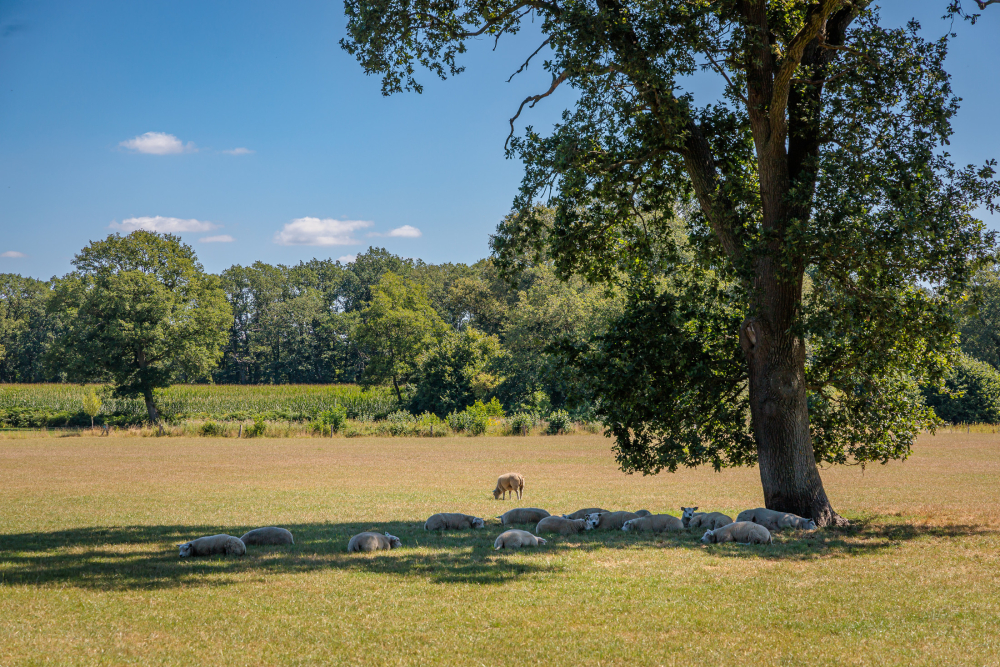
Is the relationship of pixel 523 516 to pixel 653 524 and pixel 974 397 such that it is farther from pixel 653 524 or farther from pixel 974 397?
pixel 974 397

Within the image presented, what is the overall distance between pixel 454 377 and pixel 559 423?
17251mm

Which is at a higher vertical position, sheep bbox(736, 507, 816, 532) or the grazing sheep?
sheep bbox(736, 507, 816, 532)

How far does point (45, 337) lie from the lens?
110875mm

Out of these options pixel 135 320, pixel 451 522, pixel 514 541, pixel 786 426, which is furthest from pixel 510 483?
pixel 135 320

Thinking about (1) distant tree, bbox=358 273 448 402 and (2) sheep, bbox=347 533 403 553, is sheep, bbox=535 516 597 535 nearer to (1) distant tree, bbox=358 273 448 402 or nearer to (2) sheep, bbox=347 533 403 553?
(2) sheep, bbox=347 533 403 553

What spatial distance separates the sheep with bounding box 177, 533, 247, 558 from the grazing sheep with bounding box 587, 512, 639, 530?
639cm

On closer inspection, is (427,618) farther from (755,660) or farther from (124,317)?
(124,317)

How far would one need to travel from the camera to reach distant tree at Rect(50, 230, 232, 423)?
62219mm

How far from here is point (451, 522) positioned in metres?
14.4

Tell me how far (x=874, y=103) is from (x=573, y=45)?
596 cm

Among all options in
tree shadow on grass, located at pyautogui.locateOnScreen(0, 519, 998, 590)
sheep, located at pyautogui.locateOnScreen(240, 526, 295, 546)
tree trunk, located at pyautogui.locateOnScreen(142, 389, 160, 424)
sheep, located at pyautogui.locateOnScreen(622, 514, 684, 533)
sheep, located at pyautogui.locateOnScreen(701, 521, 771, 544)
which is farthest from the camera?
tree trunk, located at pyautogui.locateOnScreen(142, 389, 160, 424)

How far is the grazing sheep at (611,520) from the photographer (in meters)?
14.4

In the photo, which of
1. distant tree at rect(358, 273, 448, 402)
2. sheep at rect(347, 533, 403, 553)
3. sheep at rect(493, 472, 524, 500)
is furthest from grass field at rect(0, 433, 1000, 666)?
distant tree at rect(358, 273, 448, 402)

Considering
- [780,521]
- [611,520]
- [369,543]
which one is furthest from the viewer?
[611,520]
